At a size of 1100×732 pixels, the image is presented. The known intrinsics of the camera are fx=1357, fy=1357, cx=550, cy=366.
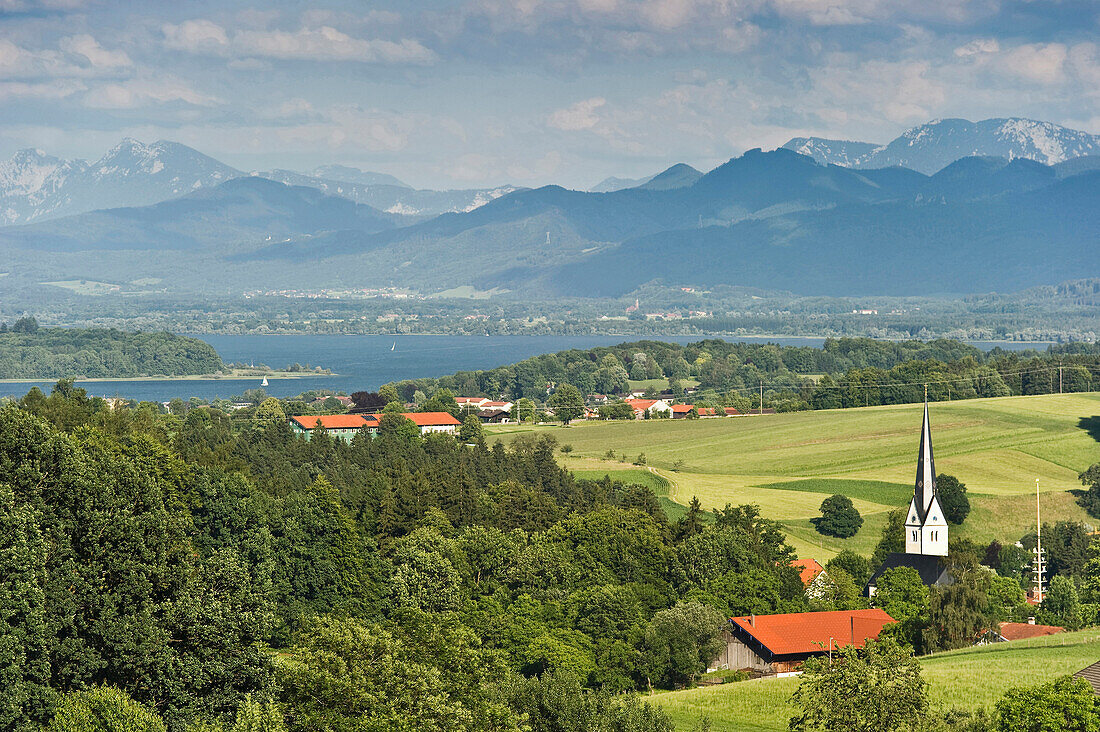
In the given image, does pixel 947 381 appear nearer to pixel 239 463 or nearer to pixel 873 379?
pixel 873 379

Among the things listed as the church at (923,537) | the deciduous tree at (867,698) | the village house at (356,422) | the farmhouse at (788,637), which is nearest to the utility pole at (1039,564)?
the church at (923,537)

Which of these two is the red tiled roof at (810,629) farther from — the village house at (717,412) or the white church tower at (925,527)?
the village house at (717,412)

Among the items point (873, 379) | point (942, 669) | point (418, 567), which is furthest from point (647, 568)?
point (873, 379)

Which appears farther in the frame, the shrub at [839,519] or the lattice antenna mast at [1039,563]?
the shrub at [839,519]

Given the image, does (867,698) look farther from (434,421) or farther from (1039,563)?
(434,421)

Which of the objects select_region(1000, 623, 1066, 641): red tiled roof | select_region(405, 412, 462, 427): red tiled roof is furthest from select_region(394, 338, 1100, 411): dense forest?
select_region(1000, 623, 1066, 641): red tiled roof

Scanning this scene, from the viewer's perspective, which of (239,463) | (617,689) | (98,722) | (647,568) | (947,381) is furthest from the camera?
(947,381)
